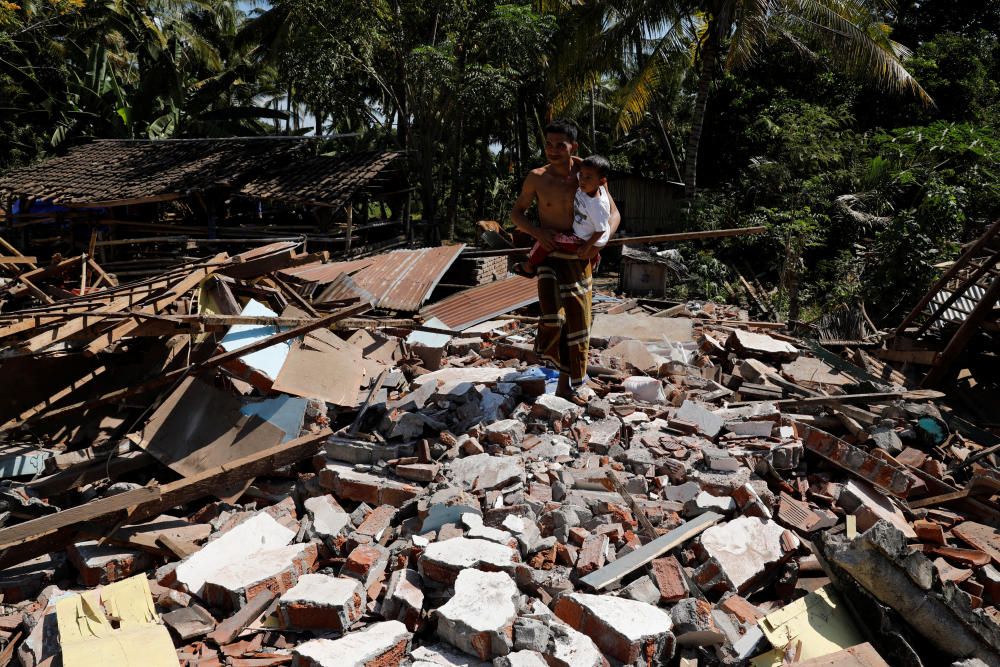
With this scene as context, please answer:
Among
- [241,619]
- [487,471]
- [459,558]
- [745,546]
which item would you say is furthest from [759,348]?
[241,619]

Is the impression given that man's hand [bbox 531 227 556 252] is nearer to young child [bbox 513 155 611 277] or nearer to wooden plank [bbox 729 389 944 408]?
young child [bbox 513 155 611 277]

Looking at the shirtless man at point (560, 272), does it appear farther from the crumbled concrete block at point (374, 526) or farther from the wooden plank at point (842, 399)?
the crumbled concrete block at point (374, 526)

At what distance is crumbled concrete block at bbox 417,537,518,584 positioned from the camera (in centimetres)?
277

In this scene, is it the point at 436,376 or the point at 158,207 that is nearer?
the point at 436,376

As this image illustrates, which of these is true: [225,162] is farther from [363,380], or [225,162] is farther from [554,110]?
[363,380]

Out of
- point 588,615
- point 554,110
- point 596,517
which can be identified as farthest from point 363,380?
point 554,110

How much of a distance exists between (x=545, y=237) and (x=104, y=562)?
9.47 ft

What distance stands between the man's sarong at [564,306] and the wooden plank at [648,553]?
1501 mm

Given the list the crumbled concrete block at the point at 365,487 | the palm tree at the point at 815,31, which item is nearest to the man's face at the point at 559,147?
the crumbled concrete block at the point at 365,487

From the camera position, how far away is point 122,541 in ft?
10.4

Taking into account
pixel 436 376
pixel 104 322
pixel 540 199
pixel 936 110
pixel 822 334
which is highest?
pixel 936 110

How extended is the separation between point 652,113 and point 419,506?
17.7 metres

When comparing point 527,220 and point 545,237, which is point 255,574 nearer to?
point 545,237

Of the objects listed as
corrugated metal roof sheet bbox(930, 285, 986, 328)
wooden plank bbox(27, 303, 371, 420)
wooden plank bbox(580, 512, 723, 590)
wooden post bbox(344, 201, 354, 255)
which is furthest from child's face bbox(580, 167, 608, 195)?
wooden post bbox(344, 201, 354, 255)
